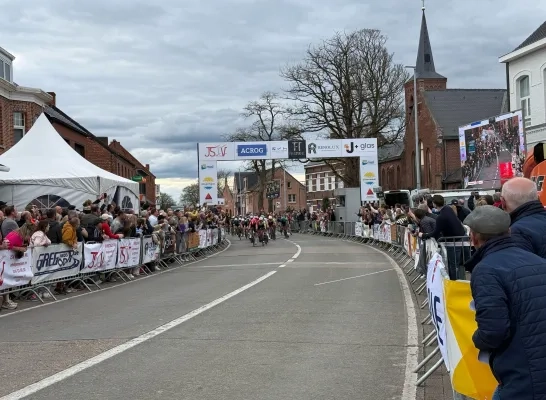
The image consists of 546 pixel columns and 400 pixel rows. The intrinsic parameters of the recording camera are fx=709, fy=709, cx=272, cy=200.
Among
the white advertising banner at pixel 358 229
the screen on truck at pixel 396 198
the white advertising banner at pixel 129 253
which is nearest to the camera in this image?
the white advertising banner at pixel 129 253

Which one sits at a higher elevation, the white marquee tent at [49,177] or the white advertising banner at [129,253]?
the white marquee tent at [49,177]

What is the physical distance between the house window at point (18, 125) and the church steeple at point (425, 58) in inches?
1744

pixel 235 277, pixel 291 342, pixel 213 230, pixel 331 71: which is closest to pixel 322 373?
pixel 291 342

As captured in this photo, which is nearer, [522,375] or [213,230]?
[522,375]

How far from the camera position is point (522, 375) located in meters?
3.44

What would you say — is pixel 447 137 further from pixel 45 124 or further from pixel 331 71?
pixel 45 124

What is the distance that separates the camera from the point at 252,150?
39.7m

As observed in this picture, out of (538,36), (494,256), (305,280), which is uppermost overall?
(538,36)

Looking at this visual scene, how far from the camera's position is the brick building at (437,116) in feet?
200

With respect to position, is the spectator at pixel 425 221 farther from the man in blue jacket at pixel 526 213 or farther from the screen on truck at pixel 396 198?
the screen on truck at pixel 396 198

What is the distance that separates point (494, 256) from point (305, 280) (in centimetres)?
1317

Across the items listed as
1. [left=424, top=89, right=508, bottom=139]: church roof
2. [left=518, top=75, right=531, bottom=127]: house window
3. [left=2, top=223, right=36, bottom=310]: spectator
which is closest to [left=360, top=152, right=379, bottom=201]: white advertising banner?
[left=518, top=75, right=531, bottom=127]: house window

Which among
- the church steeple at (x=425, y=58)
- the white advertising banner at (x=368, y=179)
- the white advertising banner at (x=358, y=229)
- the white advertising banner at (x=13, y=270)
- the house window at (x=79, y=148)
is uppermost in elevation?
the church steeple at (x=425, y=58)

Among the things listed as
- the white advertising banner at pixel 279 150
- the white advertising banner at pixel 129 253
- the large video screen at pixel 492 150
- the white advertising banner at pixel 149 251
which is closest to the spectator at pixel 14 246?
the white advertising banner at pixel 129 253
